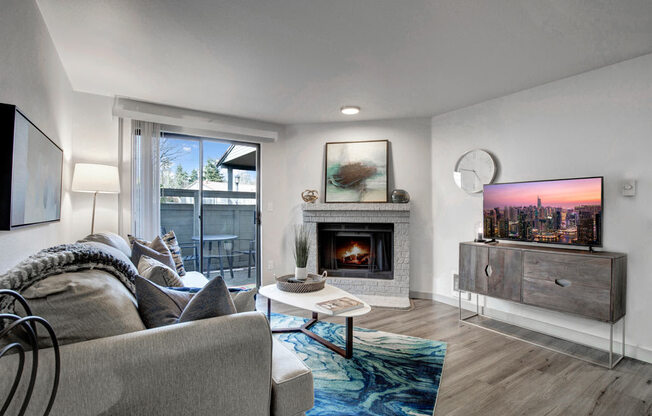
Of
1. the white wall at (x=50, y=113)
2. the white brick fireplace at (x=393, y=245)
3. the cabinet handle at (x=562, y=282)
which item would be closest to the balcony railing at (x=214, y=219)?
the white wall at (x=50, y=113)

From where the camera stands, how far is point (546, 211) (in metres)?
2.97

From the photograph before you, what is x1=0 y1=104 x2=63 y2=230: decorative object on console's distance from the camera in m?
1.52

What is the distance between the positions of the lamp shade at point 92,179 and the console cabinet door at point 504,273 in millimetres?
3688

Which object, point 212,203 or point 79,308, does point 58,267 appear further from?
point 212,203

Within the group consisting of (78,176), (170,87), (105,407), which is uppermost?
(170,87)

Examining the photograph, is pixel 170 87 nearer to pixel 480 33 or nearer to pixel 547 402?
pixel 480 33

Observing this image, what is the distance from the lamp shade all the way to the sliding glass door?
82 centimetres

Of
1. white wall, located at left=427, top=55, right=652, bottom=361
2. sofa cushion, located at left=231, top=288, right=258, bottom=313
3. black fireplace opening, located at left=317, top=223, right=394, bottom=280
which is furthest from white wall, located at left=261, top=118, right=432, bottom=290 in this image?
sofa cushion, located at left=231, top=288, right=258, bottom=313

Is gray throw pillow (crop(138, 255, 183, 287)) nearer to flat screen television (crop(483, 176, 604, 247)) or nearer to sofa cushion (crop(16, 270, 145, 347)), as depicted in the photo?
A: sofa cushion (crop(16, 270, 145, 347))

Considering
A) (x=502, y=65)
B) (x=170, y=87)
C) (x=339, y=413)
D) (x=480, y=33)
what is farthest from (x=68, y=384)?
(x=502, y=65)

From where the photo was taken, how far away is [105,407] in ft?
3.22

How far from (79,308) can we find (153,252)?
1.69m

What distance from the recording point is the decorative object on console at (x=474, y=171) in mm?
3584

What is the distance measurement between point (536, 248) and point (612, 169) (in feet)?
2.81
